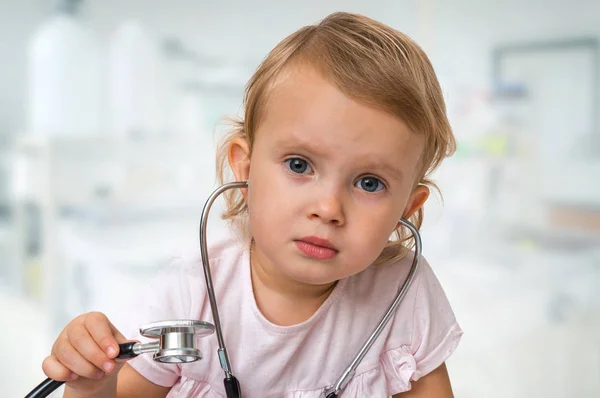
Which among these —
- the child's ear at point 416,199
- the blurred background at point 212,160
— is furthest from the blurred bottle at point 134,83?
the child's ear at point 416,199

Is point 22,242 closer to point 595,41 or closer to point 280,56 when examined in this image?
point 280,56

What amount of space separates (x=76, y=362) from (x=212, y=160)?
1642 mm

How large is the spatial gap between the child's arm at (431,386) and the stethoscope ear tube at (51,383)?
48cm

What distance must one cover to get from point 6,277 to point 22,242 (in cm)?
15

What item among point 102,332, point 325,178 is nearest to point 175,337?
point 102,332

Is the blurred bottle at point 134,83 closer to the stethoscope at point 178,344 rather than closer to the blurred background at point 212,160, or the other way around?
the blurred background at point 212,160

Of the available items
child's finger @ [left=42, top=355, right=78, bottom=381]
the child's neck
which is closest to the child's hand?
child's finger @ [left=42, top=355, right=78, bottom=381]

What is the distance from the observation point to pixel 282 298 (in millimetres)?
1080

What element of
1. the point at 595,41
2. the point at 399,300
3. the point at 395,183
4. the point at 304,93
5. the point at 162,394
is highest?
the point at 595,41

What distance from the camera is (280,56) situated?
0.96m

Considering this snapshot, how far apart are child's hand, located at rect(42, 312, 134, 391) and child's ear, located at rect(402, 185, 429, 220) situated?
43cm

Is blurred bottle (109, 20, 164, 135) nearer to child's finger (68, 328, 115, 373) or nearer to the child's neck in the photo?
the child's neck

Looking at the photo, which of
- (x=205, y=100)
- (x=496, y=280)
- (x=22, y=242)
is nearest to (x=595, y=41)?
(x=496, y=280)

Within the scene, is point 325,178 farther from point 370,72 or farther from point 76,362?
point 76,362
